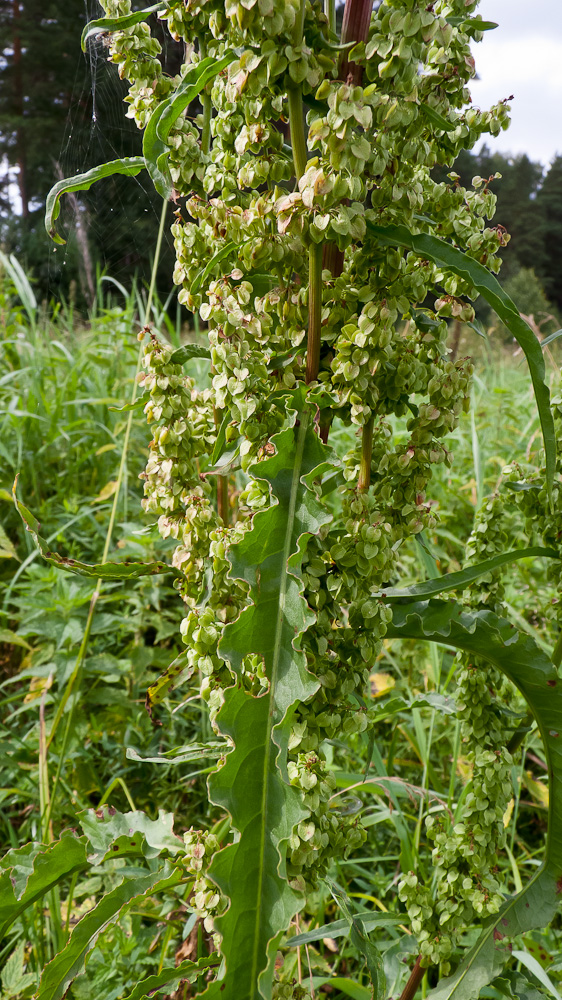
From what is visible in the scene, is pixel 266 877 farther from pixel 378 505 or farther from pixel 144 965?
pixel 144 965

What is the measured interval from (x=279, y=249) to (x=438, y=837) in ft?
2.59

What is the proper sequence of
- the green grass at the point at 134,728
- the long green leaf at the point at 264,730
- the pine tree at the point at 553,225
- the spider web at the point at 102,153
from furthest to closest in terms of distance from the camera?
the pine tree at the point at 553,225 → the green grass at the point at 134,728 → the spider web at the point at 102,153 → the long green leaf at the point at 264,730

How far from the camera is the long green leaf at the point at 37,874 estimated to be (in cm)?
89

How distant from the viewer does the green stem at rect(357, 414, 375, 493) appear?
2.69ft

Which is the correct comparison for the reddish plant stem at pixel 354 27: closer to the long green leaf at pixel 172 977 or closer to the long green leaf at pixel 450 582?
the long green leaf at pixel 450 582

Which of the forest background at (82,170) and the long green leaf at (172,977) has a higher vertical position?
the forest background at (82,170)

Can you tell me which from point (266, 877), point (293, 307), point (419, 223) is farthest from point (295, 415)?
point (266, 877)

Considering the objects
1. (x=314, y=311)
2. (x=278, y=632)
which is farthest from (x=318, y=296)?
(x=278, y=632)

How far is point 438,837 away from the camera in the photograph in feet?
3.14

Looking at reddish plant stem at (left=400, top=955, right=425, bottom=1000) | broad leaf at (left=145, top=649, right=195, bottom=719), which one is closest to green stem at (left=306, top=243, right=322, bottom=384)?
broad leaf at (left=145, top=649, right=195, bottom=719)

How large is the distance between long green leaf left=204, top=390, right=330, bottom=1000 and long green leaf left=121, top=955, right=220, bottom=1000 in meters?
0.22

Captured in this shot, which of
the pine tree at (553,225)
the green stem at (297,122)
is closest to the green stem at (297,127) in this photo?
the green stem at (297,122)

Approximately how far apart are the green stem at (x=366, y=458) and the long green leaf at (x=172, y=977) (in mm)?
582

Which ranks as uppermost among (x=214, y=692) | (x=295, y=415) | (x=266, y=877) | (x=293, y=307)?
(x=293, y=307)
